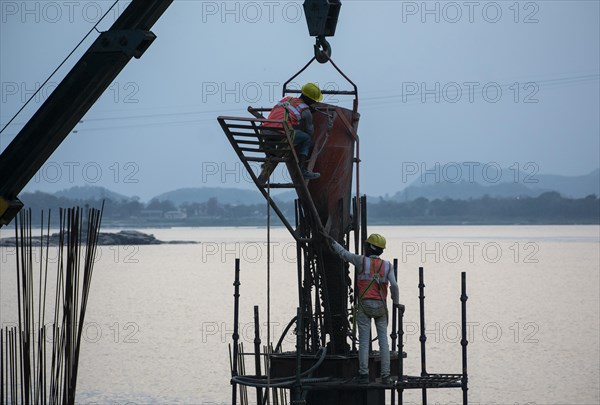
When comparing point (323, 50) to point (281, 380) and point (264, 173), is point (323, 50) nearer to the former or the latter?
point (264, 173)

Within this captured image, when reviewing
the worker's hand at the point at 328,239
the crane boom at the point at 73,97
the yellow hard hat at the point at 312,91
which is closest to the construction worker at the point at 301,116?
the yellow hard hat at the point at 312,91

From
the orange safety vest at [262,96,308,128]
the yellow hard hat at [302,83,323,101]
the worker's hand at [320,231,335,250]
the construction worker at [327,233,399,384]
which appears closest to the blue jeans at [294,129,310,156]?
the orange safety vest at [262,96,308,128]

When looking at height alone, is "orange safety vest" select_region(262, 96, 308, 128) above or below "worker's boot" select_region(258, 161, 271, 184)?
above

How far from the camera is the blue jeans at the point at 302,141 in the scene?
22.3m

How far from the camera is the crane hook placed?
22141 mm

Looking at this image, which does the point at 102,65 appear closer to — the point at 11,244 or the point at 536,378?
the point at 536,378

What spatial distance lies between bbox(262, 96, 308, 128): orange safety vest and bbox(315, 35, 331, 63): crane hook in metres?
0.82

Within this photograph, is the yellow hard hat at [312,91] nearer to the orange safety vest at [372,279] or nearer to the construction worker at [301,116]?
the construction worker at [301,116]

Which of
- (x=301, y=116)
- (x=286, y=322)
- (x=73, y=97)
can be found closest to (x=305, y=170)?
(x=301, y=116)

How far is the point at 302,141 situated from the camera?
22.5 meters

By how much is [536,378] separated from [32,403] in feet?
130

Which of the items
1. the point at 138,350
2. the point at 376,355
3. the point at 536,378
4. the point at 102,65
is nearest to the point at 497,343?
the point at 536,378

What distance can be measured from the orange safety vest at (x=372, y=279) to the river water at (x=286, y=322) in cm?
613

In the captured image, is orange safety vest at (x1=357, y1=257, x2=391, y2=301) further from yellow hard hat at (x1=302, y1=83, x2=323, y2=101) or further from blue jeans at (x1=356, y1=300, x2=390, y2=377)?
yellow hard hat at (x1=302, y1=83, x2=323, y2=101)
